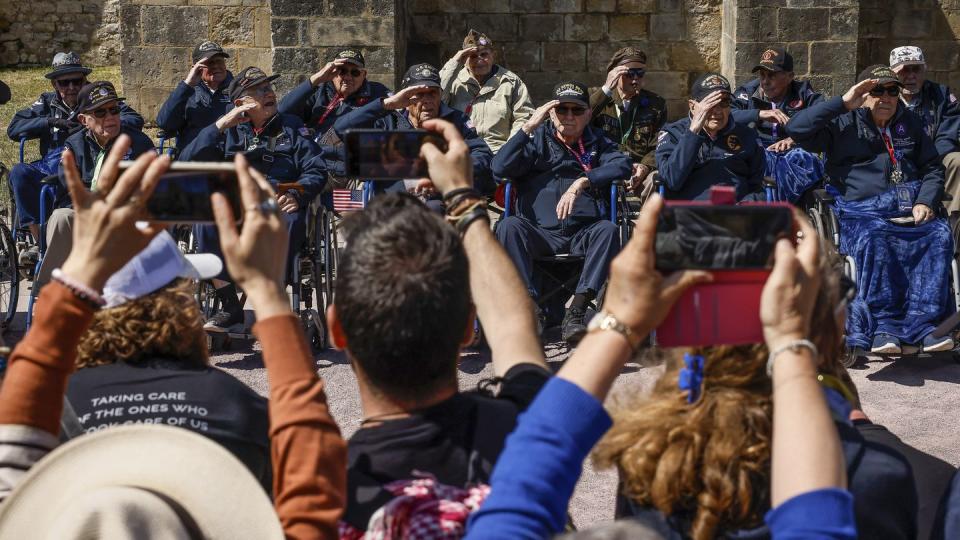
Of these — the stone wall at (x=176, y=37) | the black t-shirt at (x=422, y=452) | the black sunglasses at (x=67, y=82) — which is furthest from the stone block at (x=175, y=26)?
the black t-shirt at (x=422, y=452)

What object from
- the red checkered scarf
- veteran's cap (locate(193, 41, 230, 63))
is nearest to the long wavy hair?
the red checkered scarf

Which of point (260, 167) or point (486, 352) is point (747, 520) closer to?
point (486, 352)

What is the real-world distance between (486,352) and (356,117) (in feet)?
5.73

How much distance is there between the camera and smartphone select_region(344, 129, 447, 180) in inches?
100

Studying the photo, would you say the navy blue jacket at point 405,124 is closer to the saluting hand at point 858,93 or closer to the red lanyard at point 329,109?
the red lanyard at point 329,109

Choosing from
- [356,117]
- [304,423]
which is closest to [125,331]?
[304,423]

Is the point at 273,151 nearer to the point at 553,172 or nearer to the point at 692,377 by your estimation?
the point at 553,172

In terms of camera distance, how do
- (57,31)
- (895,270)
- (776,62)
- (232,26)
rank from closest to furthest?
(895,270) → (776,62) → (232,26) → (57,31)

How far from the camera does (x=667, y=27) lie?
11898 millimetres

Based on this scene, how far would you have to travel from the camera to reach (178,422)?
2490 millimetres

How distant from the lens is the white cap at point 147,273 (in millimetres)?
2660

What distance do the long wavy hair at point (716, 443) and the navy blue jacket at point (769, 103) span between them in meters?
6.33

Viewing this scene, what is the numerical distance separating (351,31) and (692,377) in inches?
338

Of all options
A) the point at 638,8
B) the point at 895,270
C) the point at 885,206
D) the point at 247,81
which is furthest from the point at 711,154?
the point at 638,8
